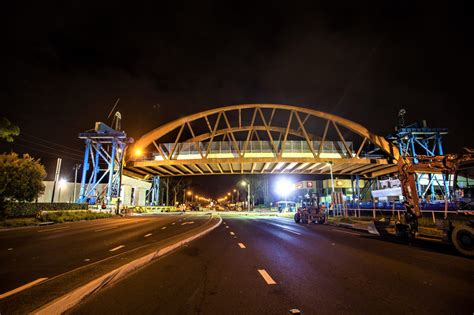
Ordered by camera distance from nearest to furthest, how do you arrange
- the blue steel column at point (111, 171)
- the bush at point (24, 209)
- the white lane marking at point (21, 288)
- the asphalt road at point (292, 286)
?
the asphalt road at point (292, 286) → the white lane marking at point (21, 288) → the bush at point (24, 209) → the blue steel column at point (111, 171)

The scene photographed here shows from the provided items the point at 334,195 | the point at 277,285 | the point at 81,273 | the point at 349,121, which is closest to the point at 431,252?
the point at 277,285

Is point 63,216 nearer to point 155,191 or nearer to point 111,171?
point 111,171

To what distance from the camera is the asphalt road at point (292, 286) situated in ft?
14.6

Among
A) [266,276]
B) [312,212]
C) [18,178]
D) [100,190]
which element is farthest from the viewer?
[100,190]

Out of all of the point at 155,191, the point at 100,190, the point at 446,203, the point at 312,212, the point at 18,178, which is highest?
the point at 155,191

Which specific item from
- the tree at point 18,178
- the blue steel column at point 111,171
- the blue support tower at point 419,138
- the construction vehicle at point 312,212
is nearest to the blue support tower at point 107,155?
the blue steel column at point 111,171

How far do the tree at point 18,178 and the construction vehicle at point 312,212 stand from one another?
27400 millimetres

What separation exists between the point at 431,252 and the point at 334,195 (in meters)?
27.0

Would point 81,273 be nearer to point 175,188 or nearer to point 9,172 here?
point 9,172

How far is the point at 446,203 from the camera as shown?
37.9 ft

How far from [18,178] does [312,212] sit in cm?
2935

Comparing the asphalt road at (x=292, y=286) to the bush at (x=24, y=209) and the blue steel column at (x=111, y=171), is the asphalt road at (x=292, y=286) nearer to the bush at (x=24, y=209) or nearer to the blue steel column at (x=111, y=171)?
the bush at (x=24, y=209)

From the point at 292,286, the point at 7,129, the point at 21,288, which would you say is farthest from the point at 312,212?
the point at 7,129

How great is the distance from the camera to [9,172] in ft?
83.7
